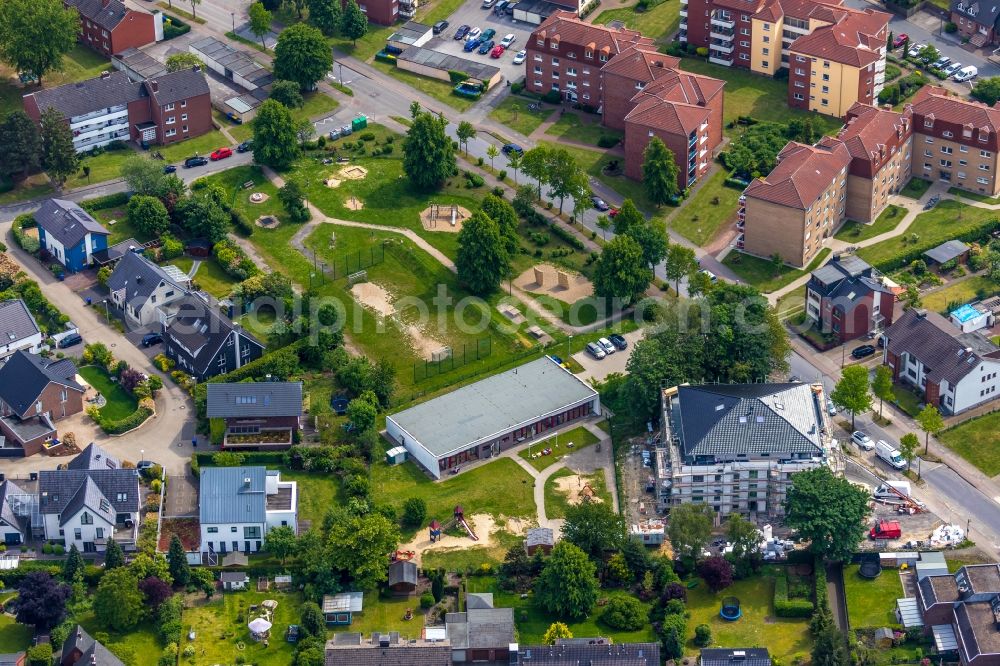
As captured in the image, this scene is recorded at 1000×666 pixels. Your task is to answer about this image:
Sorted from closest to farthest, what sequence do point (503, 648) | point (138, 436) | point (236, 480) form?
1. point (503, 648)
2. point (236, 480)
3. point (138, 436)

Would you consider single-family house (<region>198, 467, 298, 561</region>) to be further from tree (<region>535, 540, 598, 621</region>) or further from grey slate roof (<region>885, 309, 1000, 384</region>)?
grey slate roof (<region>885, 309, 1000, 384</region>)

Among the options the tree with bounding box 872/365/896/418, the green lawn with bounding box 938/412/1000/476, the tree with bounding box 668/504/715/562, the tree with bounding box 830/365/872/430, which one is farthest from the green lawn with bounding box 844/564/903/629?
the tree with bounding box 872/365/896/418


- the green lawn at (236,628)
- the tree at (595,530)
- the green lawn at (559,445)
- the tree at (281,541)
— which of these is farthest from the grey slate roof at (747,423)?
the green lawn at (236,628)

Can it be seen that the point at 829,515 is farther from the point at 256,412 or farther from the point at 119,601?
the point at 119,601

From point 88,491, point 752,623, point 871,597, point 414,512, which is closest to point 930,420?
point 871,597

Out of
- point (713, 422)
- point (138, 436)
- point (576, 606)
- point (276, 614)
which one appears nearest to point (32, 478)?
point (138, 436)

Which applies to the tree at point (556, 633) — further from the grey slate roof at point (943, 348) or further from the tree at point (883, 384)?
the grey slate roof at point (943, 348)

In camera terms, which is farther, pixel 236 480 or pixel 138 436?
pixel 138 436

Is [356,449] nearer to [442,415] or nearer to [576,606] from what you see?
[442,415]
